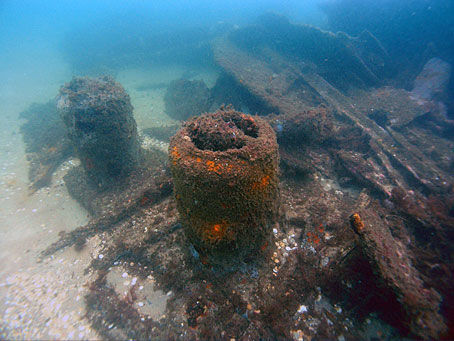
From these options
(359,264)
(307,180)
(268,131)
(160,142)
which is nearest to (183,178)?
(268,131)

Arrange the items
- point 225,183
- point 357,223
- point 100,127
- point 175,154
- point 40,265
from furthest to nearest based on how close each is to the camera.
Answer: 1. point 100,127
2. point 40,265
3. point 357,223
4. point 175,154
5. point 225,183

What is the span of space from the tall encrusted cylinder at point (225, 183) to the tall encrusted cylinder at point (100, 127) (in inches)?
133

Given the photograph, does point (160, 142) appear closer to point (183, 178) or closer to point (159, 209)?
point (159, 209)

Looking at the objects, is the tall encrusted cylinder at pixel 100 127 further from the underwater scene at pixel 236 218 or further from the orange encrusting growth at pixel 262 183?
the orange encrusting growth at pixel 262 183

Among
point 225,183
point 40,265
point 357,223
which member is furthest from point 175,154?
point 40,265

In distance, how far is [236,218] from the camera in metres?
2.94

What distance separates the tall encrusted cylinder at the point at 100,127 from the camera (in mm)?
5309

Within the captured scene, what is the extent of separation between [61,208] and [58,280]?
10.2 ft

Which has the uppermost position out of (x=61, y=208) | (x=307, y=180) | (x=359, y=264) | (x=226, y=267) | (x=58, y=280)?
(x=359, y=264)

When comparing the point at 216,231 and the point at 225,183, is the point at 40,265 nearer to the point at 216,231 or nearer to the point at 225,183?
the point at 216,231

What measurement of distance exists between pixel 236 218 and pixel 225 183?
25.5 inches

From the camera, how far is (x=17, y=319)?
152 inches

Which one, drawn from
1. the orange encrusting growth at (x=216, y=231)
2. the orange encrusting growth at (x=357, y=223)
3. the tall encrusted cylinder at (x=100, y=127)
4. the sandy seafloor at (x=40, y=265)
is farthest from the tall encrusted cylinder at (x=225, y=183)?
the tall encrusted cylinder at (x=100, y=127)

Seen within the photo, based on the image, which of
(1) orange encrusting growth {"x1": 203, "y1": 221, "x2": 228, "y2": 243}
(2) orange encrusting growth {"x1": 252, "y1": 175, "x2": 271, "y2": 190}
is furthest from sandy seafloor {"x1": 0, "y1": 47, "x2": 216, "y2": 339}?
(2) orange encrusting growth {"x1": 252, "y1": 175, "x2": 271, "y2": 190}
